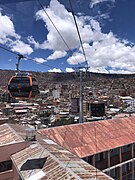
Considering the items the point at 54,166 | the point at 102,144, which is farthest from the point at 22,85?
the point at 102,144

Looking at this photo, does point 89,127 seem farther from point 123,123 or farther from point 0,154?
point 0,154

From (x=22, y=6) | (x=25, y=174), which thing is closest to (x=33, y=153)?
(x=25, y=174)

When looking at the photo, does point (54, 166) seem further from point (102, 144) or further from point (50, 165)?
point (102, 144)

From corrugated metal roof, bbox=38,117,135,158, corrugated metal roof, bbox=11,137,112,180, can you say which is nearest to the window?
corrugated metal roof, bbox=11,137,112,180

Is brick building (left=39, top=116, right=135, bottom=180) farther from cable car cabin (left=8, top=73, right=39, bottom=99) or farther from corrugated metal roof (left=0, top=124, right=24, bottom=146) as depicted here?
cable car cabin (left=8, top=73, right=39, bottom=99)

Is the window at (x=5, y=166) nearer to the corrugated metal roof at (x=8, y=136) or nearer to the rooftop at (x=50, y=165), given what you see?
the rooftop at (x=50, y=165)
